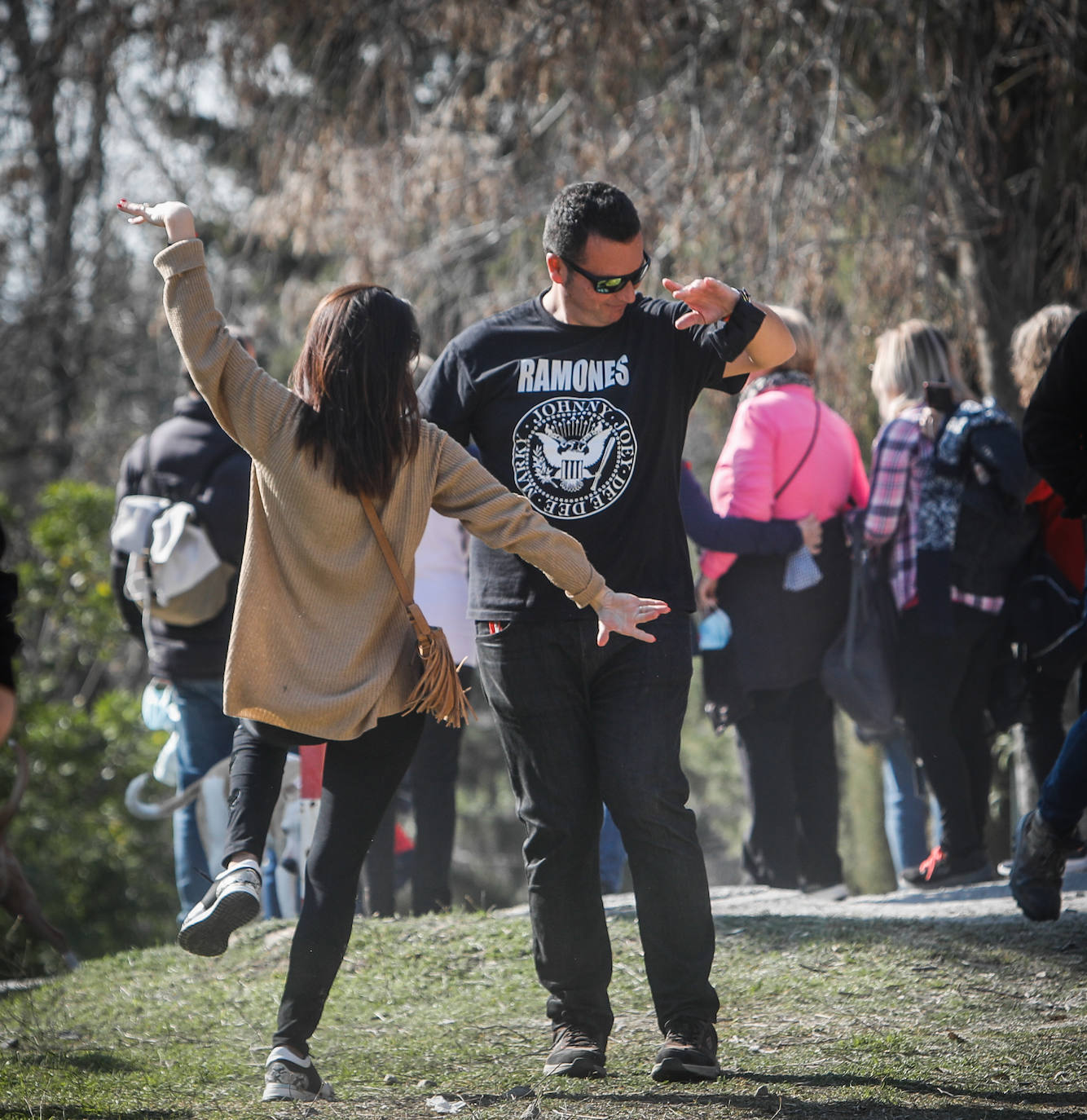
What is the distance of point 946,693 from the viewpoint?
4988mm

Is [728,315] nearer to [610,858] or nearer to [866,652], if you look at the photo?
[866,652]

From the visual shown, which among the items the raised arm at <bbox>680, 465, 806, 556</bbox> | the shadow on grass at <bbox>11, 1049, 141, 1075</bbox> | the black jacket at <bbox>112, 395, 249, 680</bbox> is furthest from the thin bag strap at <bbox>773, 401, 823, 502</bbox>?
the shadow on grass at <bbox>11, 1049, 141, 1075</bbox>

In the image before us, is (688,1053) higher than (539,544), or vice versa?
(539,544)

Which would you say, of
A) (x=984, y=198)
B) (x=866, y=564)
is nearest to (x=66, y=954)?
(x=866, y=564)

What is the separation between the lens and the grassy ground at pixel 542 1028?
9.87ft

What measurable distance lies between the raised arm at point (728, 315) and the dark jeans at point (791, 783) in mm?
2007

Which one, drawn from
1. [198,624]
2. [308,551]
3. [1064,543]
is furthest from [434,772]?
[1064,543]

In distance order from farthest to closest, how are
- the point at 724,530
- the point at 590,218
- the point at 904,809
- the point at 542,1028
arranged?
the point at 904,809, the point at 724,530, the point at 542,1028, the point at 590,218

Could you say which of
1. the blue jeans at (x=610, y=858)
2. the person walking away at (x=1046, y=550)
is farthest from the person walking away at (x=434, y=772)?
the person walking away at (x=1046, y=550)

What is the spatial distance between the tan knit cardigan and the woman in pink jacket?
6.60 feet

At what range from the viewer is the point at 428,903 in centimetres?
511

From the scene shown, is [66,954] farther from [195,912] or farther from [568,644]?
[568,644]

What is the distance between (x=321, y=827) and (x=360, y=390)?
1.00 m

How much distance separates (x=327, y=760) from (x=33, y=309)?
1158 cm
